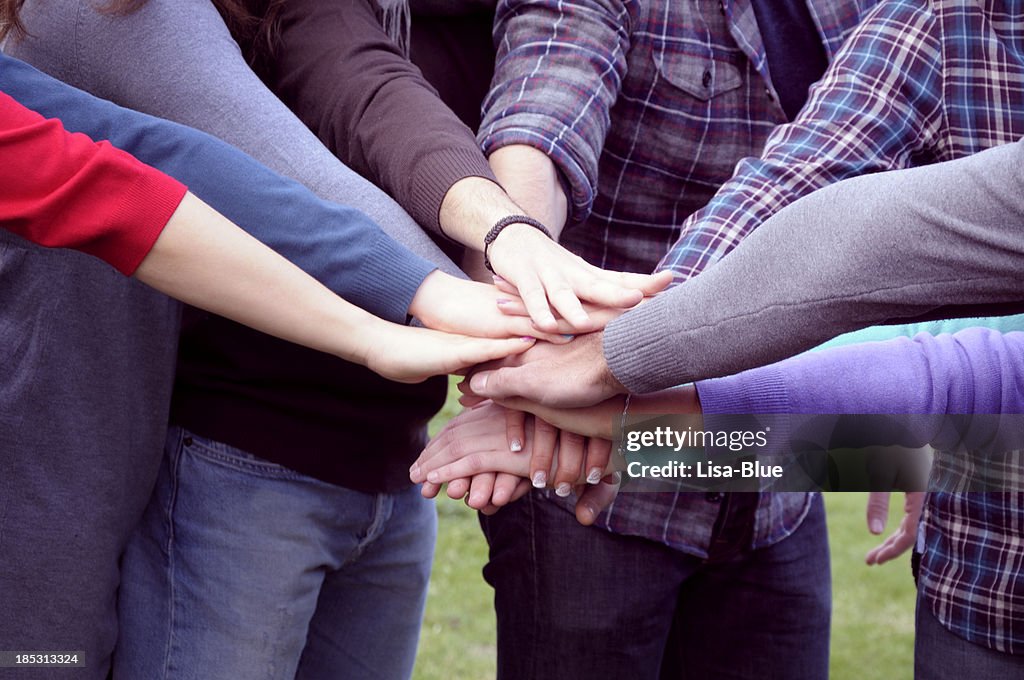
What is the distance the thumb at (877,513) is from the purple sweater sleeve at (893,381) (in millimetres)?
901

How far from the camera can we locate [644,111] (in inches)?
75.0

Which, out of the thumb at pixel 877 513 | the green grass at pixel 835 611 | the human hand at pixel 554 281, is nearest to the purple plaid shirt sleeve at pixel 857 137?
the human hand at pixel 554 281

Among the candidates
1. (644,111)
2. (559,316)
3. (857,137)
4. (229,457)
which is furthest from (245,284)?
(857,137)

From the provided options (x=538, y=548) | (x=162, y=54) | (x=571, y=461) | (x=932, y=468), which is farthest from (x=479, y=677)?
(x=162, y=54)

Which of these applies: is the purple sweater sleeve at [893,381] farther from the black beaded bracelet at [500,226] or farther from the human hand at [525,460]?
the black beaded bracelet at [500,226]

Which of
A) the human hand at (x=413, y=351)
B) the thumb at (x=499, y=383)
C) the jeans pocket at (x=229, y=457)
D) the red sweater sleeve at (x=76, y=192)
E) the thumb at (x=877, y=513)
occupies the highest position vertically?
the red sweater sleeve at (x=76, y=192)

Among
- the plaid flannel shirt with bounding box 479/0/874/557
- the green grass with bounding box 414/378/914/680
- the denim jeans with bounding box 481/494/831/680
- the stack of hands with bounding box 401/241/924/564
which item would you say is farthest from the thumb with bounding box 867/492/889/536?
the green grass with bounding box 414/378/914/680

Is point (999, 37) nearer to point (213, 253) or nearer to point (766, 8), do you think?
point (766, 8)

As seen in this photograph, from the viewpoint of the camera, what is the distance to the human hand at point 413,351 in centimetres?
149

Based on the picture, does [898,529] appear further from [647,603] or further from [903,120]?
[903,120]

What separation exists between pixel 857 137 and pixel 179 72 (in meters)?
0.98

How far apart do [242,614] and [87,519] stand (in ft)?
0.82

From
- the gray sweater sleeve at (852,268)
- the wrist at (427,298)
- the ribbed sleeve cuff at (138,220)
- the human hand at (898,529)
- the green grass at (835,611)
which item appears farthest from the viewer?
the green grass at (835,611)

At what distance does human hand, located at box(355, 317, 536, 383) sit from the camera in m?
1.49
